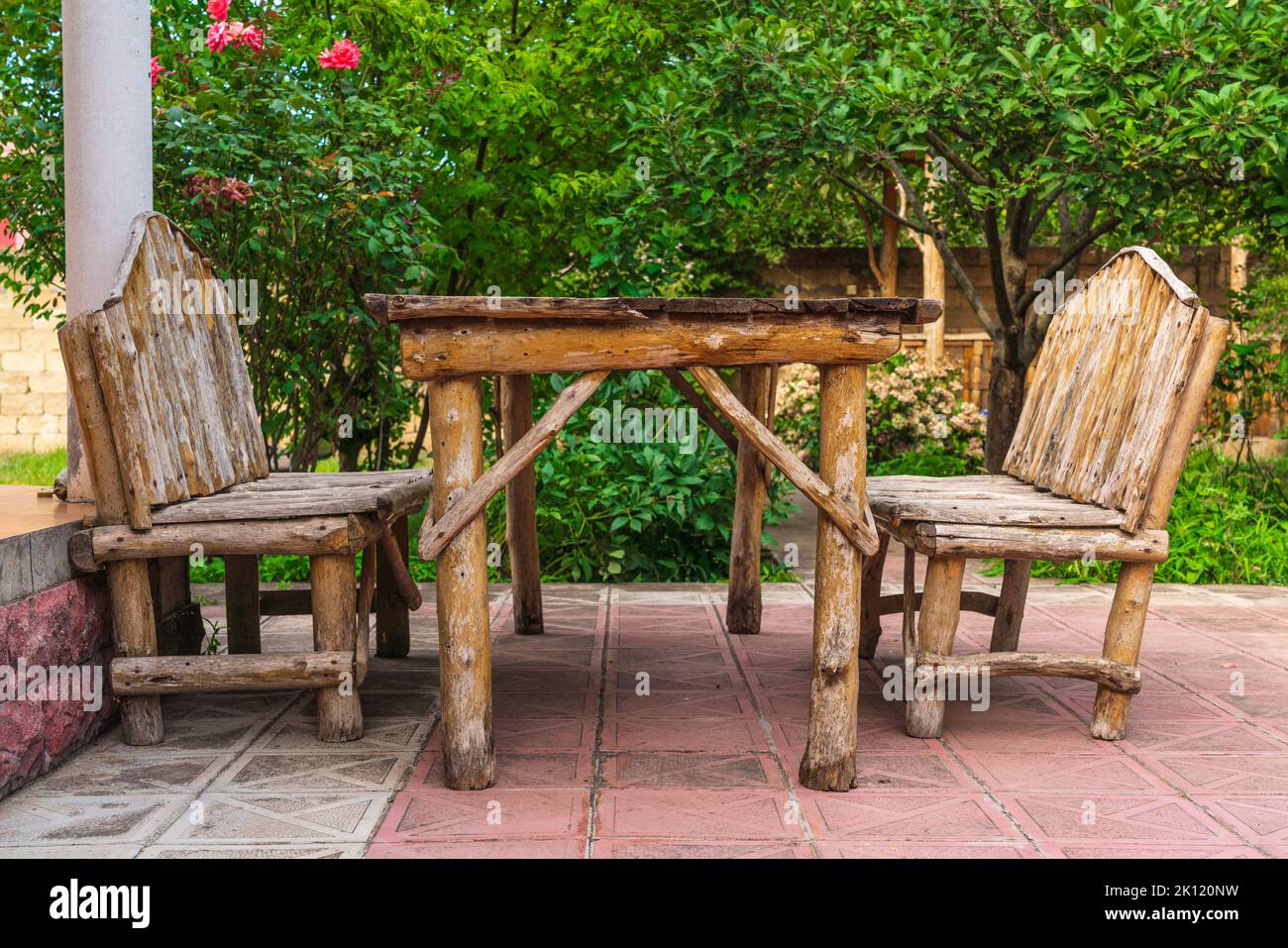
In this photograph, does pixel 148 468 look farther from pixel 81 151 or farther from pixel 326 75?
pixel 326 75

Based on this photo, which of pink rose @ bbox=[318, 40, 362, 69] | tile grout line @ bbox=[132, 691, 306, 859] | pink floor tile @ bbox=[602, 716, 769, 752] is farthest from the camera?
pink rose @ bbox=[318, 40, 362, 69]

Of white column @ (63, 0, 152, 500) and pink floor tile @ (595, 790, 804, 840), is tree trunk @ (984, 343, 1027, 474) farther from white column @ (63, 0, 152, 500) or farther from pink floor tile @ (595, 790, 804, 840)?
white column @ (63, 0, 152, 500)

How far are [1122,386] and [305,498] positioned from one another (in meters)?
2.68

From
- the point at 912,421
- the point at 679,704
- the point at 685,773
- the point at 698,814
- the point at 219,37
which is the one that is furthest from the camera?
the point at 912,421

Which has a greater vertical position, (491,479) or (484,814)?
(491,479)

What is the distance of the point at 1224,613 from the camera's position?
245 inches

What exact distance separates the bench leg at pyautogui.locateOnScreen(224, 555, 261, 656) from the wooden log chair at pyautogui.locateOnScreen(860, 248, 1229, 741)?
7.80 ft

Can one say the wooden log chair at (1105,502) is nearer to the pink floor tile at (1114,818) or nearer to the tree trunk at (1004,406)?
the pink floor tile at (1114,818)

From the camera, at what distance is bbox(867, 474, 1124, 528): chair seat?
3.94m

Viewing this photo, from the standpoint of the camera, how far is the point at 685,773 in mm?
3650

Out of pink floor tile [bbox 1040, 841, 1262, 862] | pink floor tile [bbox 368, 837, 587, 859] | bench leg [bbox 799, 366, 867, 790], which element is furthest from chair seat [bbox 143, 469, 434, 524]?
pink floor tile [bbox 1040, 841, 1262, 862]

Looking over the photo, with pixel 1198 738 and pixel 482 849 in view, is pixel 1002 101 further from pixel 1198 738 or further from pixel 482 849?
pixel 482 849

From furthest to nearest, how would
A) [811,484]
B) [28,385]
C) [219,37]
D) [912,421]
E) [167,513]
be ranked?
[28,385] → [912,421] → [219,37] → [167,513] → [811,484]

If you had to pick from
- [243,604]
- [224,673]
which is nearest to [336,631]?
[224,673]
